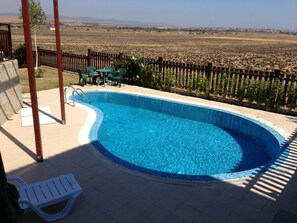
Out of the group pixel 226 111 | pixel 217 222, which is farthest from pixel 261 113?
pixel 217 222

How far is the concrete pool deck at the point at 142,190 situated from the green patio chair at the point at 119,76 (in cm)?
682

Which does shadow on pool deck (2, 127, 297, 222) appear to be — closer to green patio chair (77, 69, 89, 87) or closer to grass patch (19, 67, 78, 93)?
grass patch (19, 67, 78, 93)

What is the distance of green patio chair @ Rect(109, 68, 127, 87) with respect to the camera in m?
13.7

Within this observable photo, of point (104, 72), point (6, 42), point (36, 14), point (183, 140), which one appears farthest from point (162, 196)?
point (36, 14)

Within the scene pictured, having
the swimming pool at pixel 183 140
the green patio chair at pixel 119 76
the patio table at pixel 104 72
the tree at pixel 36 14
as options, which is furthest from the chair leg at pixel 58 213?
the tree at pixel 36 14

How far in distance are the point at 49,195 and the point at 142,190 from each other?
60.5 inches

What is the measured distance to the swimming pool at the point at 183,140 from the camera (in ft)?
22.2

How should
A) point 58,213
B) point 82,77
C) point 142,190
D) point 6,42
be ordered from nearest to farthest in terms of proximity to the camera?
point 58,213 < point 142,190 < point 6,42 < point 82,77

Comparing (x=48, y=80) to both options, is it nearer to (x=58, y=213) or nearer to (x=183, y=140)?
(x=183, y=140)

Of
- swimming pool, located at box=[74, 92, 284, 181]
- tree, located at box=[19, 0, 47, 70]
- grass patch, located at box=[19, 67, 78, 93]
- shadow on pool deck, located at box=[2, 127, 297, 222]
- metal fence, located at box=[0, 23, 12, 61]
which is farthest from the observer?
tree, located at box=[19, 0, 47, 70]

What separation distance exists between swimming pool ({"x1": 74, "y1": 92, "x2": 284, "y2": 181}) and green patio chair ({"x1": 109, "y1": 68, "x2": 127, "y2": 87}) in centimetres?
209

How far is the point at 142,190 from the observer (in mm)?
4883

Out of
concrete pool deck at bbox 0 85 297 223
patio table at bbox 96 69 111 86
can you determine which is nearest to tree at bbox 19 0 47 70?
patio table at bbox 96 69 111 86

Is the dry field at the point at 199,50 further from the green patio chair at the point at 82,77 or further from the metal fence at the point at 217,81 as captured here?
the green patio chair at the point at 82,77
